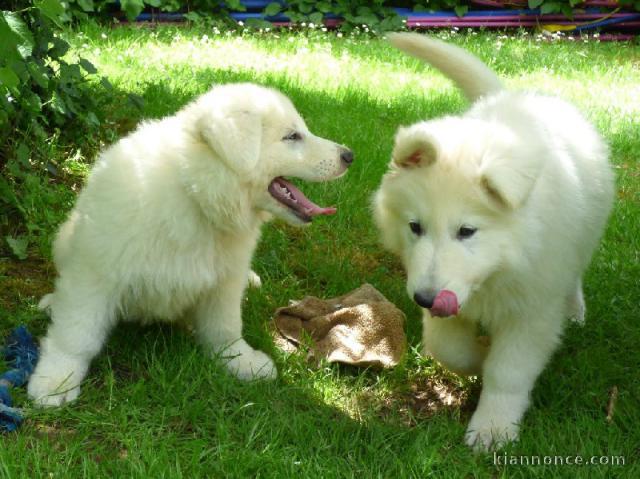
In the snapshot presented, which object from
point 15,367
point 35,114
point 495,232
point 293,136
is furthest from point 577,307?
point 35,114

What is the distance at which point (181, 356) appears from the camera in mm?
3305

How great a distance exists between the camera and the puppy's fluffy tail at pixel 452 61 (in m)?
3.99

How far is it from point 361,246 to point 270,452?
199 cm

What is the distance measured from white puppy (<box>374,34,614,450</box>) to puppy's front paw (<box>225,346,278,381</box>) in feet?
2.17

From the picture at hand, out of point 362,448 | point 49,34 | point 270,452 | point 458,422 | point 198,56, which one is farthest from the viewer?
point 198,56

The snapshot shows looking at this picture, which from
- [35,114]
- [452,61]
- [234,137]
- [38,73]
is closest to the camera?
[234,137]

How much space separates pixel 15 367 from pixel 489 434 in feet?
5.91

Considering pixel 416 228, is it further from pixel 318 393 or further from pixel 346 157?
pixel 318 393

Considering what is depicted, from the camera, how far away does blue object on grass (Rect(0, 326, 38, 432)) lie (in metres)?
2.81

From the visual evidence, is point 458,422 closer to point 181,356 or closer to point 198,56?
point 181,356

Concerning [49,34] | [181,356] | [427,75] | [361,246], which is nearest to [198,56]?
[427,75]

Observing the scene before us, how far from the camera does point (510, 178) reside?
2684 millimetres

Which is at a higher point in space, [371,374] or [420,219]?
[420,219]

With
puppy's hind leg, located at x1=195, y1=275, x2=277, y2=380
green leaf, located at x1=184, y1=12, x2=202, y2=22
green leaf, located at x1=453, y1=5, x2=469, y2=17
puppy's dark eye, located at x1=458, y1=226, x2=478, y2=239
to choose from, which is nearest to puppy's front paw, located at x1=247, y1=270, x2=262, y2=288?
puppy's hind leg, located at x1=195, y1=275, x2=277, y2=380
